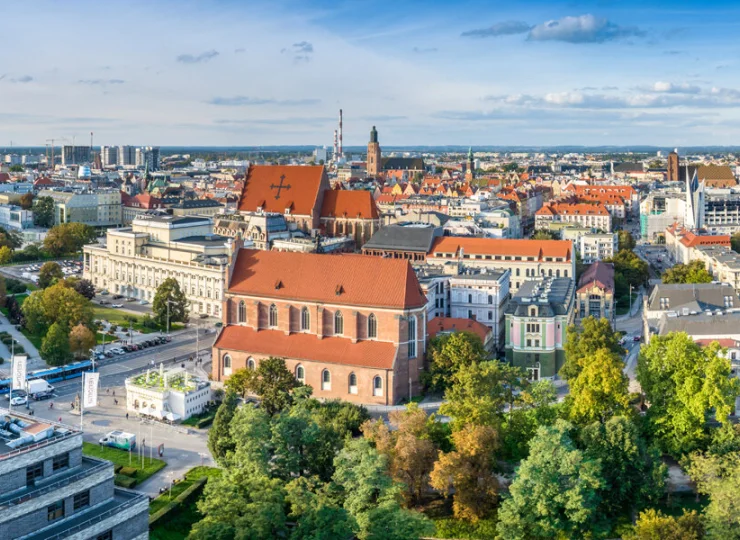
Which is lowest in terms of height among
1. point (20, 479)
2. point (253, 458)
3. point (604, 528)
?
point (604, 528)

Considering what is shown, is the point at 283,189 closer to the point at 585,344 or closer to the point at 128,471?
the point at 585,344

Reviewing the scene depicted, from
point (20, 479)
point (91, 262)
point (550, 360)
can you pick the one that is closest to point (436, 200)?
point (91, 262)

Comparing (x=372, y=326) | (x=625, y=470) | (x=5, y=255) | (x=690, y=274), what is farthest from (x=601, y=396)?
(x=5, y=255)

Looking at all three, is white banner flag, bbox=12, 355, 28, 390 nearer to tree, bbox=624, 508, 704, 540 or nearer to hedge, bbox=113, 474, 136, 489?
hedge, bbox=113, 474, 136, 489

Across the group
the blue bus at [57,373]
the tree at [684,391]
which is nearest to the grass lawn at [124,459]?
the blue bus at [57,373]

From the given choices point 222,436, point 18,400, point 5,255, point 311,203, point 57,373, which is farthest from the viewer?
point 5,255

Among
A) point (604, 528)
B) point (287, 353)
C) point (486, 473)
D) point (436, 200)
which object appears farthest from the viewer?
point (436, 200)

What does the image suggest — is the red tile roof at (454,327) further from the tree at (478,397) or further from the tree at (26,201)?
the tree at (26,201)

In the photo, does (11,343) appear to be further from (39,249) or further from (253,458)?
(39,249)

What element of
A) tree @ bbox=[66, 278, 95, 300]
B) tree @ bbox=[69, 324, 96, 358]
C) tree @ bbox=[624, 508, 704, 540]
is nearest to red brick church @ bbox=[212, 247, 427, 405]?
tree @ bbox=[69, 324, 96, 358]
